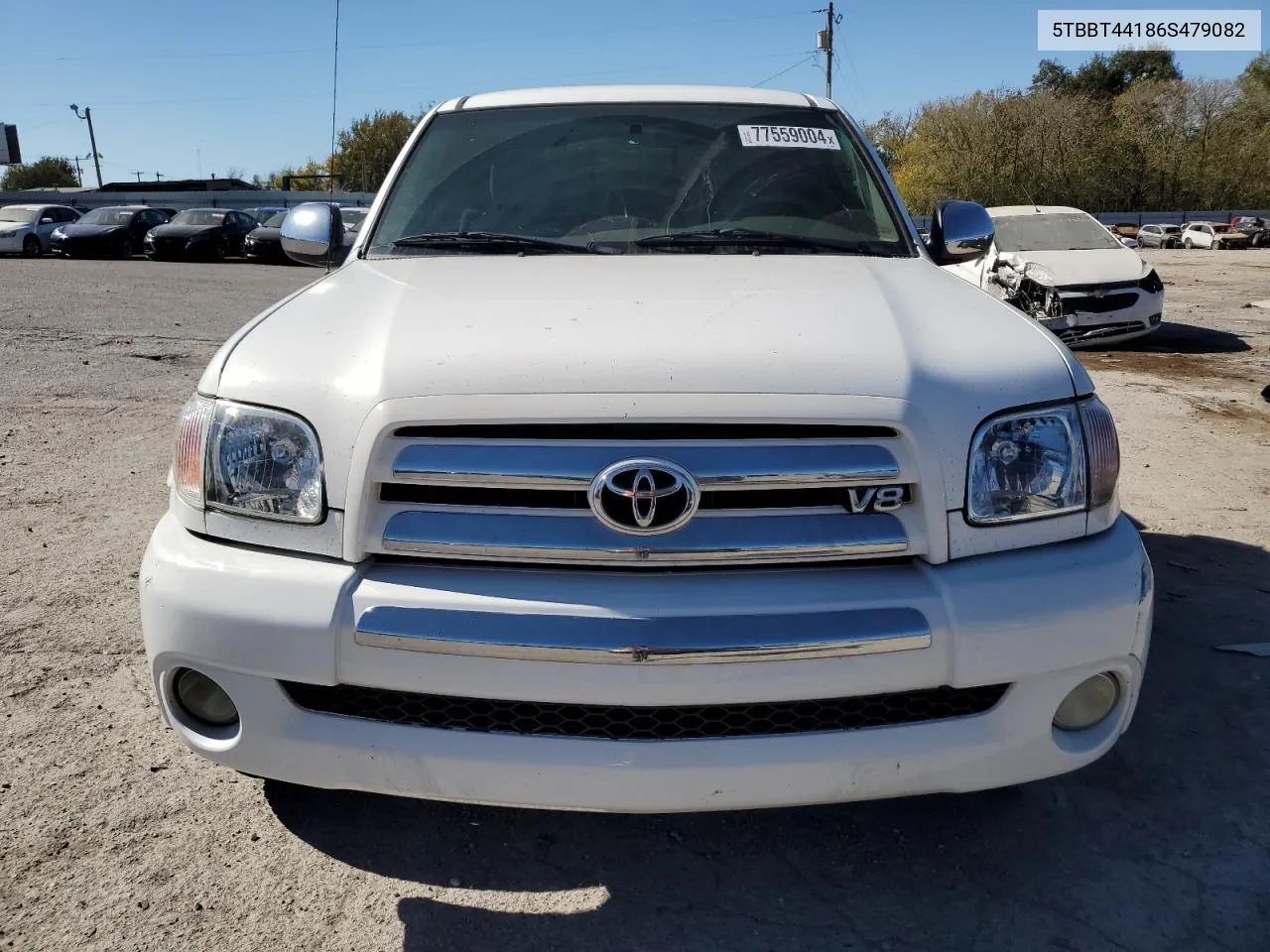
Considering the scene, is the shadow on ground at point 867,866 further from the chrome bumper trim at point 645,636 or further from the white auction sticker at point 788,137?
the white auction sticker at point 788,137

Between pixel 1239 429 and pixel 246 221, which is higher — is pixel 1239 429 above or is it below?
below

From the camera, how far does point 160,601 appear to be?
80.2 inches

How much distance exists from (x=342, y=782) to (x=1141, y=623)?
1.60 meters

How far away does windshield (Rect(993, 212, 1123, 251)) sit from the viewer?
1158cm

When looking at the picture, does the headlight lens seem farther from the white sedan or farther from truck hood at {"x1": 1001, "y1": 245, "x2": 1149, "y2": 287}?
the white sedan

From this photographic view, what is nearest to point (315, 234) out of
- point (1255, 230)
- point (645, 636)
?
point (645, 636)

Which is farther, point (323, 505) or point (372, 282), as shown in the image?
point (372, 282)

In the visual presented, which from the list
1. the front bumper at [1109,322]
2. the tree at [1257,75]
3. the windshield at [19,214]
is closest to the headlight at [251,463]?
the front bumper at [1109,322]

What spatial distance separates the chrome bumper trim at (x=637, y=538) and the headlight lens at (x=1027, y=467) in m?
0.20

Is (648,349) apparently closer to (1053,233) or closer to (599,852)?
(599,852)

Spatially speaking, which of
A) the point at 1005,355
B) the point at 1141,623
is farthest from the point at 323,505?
the point at 1141,623

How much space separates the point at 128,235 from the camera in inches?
1008

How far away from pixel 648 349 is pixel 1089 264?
10.3 metres

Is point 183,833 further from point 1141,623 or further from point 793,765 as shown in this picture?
point 1141,623
